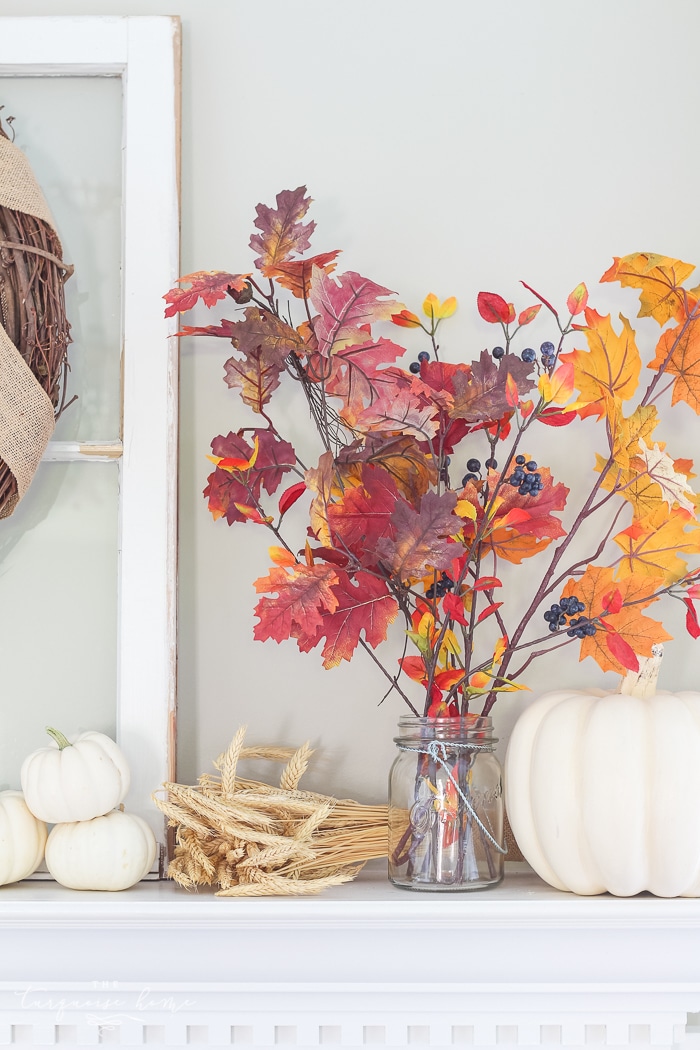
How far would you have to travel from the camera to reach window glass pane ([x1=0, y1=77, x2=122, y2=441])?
1.03m

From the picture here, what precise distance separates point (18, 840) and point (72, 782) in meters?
0.10

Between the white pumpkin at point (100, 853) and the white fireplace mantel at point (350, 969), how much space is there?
2cm

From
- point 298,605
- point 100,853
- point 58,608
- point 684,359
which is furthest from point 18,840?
point 684,359

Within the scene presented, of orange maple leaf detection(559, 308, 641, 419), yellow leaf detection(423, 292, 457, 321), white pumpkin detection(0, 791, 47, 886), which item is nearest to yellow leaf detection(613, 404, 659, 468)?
orange maple leaf detection(559, 308, 641, 419)

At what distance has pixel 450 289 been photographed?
3.38 ft

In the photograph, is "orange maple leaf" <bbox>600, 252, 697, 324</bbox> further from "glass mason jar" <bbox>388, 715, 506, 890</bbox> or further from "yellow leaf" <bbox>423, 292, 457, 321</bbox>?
"glass mason jar" <bbox>388, 715, 506, 890</bbox>

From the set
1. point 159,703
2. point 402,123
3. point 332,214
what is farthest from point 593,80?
point 159,703

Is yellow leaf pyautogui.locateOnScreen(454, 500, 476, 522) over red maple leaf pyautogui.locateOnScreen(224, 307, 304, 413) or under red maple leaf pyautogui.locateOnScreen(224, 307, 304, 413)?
under

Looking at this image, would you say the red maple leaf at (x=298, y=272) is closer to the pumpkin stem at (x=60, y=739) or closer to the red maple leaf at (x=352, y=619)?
the red maple leaf at (x=352, y=619)

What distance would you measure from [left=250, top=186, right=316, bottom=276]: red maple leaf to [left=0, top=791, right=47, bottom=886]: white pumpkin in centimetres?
59

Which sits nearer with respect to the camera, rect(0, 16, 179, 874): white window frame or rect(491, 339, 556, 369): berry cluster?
rect(491, 339, 556, 369): berry cluster

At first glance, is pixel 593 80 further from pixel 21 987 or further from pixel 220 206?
pixel 21 987

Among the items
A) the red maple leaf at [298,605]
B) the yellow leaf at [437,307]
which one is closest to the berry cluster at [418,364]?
the yellow leaf at [437,307]

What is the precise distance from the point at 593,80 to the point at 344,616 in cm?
70
